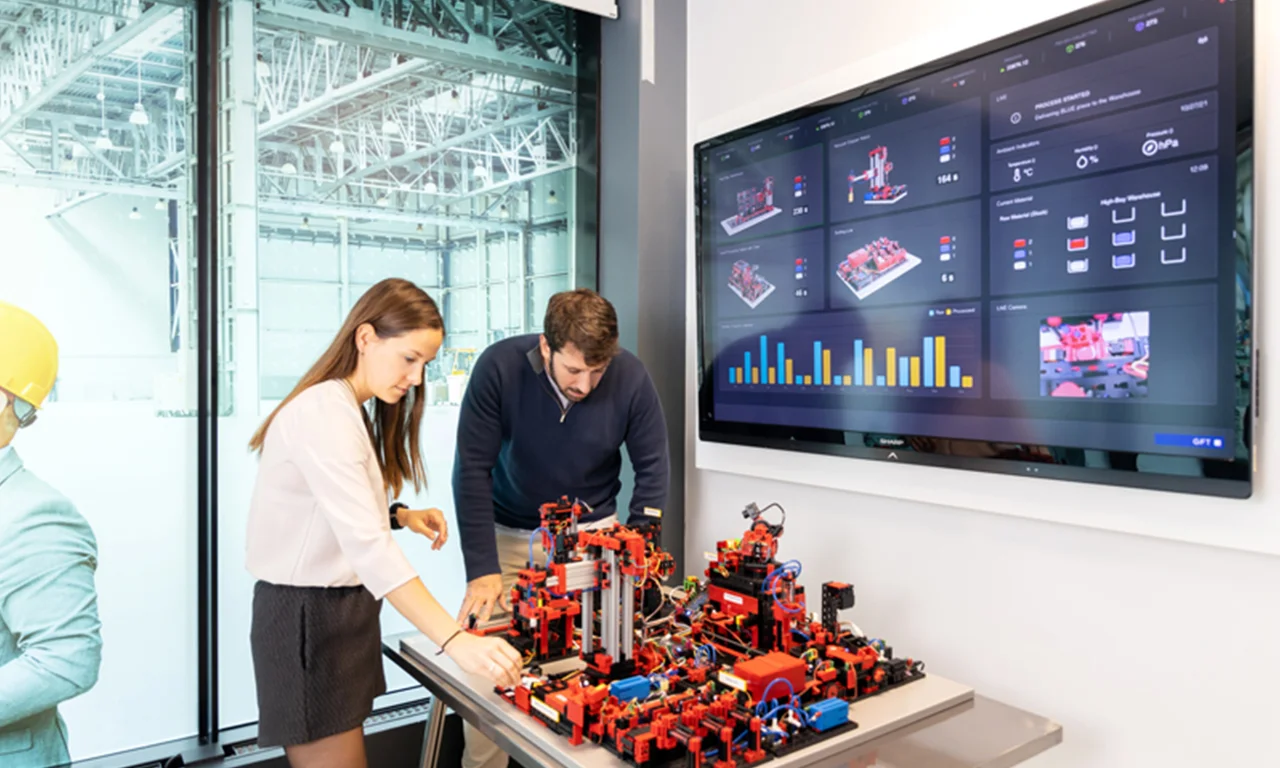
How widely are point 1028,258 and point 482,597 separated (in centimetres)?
158

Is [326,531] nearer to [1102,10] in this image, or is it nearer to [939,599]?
[939,599]

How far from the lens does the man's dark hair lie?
210cm

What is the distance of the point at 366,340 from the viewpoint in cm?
176

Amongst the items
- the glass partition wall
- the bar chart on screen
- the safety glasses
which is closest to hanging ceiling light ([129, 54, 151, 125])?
the glass partition wall

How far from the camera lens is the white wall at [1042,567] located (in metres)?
1.57

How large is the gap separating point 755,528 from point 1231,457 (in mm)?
979

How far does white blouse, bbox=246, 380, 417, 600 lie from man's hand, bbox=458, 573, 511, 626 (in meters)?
0.45

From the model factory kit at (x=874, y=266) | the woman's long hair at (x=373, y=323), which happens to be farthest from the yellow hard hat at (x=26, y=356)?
the model factory kit at (x=874, y=266)

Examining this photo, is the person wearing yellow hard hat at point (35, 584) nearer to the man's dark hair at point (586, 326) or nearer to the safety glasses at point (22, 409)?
the safety glasses at point (22, 409)

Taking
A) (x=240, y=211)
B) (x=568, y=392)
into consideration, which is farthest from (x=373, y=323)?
(x=240, y=211)

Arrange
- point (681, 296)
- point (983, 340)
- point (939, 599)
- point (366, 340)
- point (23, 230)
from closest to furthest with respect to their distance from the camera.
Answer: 1. point (366, 340)
2. point (983, 340)
3. point (939, 599)
4. point (23, 230)
5. point (681, 296)

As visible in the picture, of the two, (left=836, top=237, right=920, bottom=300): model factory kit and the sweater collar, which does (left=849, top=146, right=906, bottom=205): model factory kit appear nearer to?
(left=836, top=237, right=920, bottom=300): model factory kit

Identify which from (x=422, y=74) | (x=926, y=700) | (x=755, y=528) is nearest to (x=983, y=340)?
(x=755, y=528)

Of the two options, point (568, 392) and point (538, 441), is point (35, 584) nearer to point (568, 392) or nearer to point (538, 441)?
point (538, 441)
